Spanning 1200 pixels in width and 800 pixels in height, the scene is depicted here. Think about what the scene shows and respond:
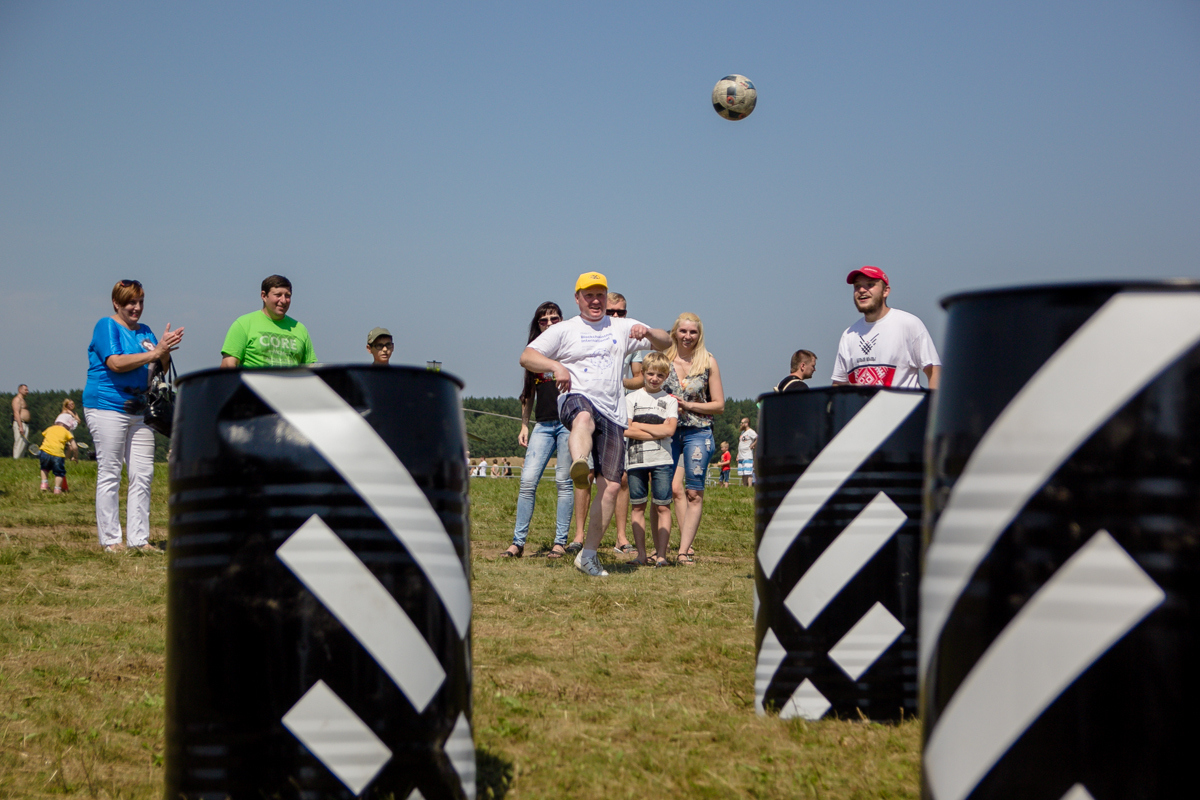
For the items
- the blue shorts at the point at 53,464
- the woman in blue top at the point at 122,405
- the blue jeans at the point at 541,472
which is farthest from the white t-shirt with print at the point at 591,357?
the blue shorts at the point at 53,464

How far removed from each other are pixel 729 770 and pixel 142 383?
6.54m

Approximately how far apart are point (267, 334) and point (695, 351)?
11.4 feet

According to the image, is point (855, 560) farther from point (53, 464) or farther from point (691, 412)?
point (53, 464)

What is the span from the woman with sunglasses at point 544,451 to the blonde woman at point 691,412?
94 cm

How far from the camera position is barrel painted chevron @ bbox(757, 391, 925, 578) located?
11.3 ft

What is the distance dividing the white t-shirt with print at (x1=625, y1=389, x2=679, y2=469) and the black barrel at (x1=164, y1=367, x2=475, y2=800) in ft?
20.7

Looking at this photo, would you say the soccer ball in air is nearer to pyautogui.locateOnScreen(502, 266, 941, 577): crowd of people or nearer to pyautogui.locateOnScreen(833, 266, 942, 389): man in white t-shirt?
pyautogui.locateOnScreen(502, 266, 941, 577): crowd of people

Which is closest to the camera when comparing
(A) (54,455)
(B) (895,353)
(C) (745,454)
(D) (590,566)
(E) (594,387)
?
(B) (895,353)

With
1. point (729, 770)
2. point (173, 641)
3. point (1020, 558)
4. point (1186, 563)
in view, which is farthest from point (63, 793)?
point (1186, 563)

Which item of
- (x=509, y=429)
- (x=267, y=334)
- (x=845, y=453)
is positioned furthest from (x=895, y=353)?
(x=509, y=429)

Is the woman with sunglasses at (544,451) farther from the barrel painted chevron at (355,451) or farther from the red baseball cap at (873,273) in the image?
the barrel painted chevron at (355,451)

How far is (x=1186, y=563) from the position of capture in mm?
1630

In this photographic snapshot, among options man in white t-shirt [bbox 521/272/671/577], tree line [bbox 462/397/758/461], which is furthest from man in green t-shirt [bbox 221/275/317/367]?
tree line [bbox 462/397/758/461]

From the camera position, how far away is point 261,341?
7.69 m
